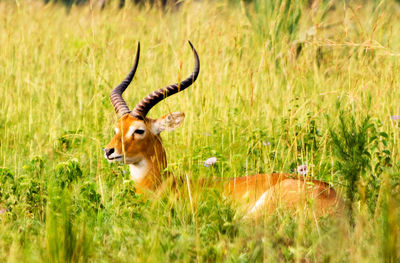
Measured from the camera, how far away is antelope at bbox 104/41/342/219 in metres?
3.50

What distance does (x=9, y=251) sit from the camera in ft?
8.84

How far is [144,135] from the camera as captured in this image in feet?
14.1

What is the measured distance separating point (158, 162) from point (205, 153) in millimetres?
498

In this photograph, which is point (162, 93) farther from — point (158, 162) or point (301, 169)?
point (301, 169)

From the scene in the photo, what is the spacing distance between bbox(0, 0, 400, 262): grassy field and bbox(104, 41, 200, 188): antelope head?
123 mm

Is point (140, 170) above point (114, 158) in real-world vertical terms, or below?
below

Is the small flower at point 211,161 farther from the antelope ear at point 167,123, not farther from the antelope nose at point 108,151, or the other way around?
the antelope nose at point 108,151

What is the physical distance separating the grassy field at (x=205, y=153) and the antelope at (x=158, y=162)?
0.11 metres

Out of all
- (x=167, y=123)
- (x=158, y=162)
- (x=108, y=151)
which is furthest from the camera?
(x=167, y=123)

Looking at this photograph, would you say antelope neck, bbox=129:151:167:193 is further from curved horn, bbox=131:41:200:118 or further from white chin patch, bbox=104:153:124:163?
curved horn, bbox=131:41:200:118

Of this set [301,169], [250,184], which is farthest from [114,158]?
[301,169]

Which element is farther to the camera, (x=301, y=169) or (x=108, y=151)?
(x=108, y=151)

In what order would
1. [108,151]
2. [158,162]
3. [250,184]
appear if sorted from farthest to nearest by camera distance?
[108,151] < [158,162] < [250,184]

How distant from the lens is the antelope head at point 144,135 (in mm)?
4207
